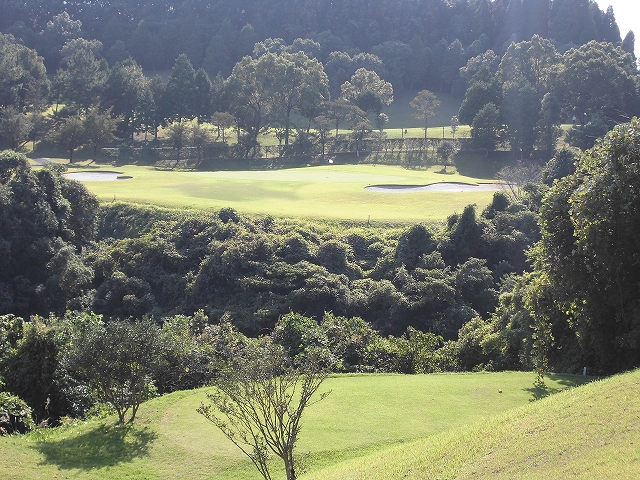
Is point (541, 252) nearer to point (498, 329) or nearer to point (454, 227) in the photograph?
point (498, 329)

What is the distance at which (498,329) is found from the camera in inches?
871

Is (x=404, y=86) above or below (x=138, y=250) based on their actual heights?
above

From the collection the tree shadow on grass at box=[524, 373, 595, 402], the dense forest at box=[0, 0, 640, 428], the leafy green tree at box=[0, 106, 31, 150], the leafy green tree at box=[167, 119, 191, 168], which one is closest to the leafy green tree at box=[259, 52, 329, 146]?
the dense forest at box=[0, 0, 640, 428]

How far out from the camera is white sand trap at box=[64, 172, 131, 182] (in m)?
49.8

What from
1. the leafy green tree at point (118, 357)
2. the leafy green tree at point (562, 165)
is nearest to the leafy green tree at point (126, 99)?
the leafy green tree at point (562, 165)

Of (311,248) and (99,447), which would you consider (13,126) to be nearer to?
(311,248)

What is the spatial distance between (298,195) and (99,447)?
29691mm

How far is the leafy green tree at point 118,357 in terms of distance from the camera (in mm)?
14625

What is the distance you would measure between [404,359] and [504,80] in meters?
58.5

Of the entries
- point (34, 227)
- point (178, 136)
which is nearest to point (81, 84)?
point (178, 136)

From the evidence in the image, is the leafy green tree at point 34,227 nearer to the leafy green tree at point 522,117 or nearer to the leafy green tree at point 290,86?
the leafy green tree at point 290,86

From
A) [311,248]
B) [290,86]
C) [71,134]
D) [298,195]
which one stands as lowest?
[311,248]

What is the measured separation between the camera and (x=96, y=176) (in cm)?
5212

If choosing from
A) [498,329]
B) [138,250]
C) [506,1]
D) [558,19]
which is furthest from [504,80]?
[498,329]
